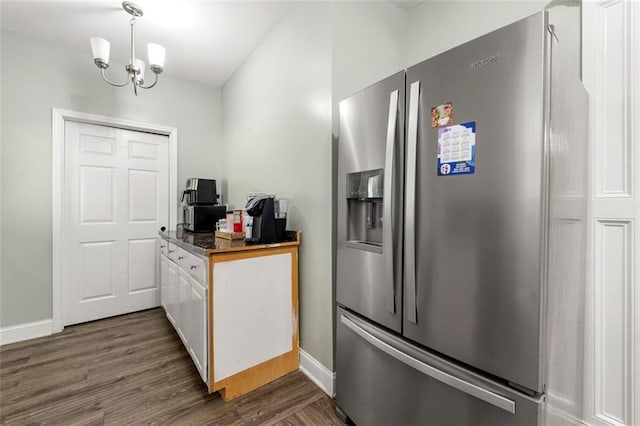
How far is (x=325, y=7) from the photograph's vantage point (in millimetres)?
1758

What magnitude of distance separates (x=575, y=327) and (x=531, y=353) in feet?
1.87

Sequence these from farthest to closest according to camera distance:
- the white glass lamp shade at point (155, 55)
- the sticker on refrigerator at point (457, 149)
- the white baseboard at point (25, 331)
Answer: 1. the white baseboard at point (25, 331)
2. the white glass lamp shade at point (155, 55)
3. the sticker on refrigerator at point (457, 149)

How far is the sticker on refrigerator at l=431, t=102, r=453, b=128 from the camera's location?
0.95m

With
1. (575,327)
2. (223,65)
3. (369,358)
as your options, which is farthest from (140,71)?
(575,327)

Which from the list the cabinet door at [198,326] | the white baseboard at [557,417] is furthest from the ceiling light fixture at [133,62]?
the white baseboard at [557,417]

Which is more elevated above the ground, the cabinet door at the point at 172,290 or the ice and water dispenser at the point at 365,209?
the ice and water dispenser at the point at 365,209

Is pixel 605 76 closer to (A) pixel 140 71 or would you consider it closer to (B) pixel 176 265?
(B) pixel 176 265

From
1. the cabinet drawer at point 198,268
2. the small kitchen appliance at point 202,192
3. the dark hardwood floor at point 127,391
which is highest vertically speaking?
the small kitchen appliance at point 202,192

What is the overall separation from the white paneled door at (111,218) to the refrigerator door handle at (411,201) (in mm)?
3073

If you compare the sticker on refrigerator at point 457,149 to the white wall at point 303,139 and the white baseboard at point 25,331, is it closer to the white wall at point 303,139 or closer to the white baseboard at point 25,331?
the white wall at point 303,139

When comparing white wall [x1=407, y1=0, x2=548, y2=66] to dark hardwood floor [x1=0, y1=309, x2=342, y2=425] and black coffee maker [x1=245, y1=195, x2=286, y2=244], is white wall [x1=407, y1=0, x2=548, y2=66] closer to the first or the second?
black coffee maker [x1=245, y1=195, x2=286, y2=244]

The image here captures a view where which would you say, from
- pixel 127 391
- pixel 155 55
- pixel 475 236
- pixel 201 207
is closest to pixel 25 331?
pixel 127 391

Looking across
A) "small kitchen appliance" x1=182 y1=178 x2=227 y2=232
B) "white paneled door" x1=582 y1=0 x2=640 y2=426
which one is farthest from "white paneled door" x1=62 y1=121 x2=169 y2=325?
"white paneled door" x1=582 y1=0 x2=640 y2=426

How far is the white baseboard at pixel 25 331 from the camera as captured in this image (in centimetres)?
233
